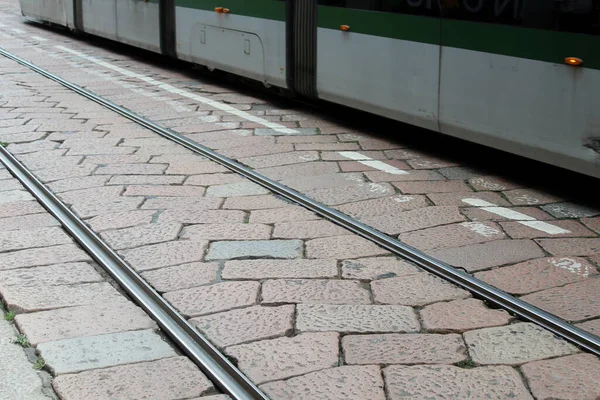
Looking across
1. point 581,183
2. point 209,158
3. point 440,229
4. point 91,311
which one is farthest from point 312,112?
point 91,311

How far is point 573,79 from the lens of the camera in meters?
4.80

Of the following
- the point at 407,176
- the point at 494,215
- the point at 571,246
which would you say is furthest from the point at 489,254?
the point at 407,176

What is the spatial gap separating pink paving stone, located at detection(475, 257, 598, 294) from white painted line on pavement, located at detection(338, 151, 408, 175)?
1.80 metres

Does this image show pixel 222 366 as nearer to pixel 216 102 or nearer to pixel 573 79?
pixel 573 79

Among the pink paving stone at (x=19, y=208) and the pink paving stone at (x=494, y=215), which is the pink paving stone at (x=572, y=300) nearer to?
the pink paving stone at (x=494, y=215)

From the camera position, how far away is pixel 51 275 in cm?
393

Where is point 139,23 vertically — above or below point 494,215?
above

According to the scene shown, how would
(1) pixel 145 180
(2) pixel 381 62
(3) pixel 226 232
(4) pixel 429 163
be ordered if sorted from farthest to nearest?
(2) pixel 381 62
(4) pixel 429 163
(1) pixel 145 180
(3) pixel 226 232

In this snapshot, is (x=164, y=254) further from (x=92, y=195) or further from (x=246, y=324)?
(x=92, y=195)

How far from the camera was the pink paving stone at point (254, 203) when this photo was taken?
4.99m

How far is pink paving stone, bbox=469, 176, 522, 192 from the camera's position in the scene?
17.7 feet

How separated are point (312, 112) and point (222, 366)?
203 inches

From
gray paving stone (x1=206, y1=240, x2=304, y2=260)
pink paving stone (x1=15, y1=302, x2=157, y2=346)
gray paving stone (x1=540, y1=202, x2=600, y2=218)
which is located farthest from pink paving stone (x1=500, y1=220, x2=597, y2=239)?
pink paving stone (x1=15, y1=302, x2=157, y2=346)

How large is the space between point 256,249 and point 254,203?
808mm
